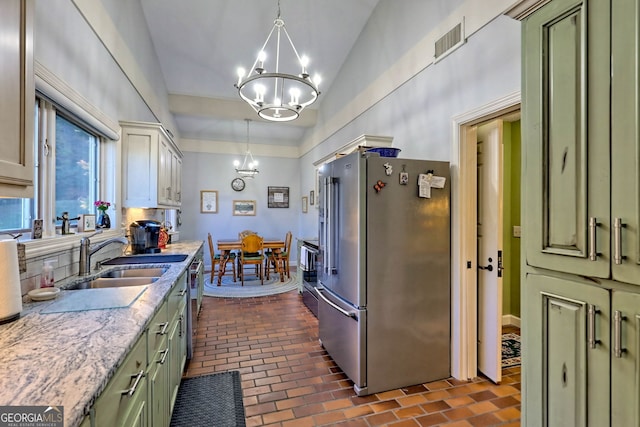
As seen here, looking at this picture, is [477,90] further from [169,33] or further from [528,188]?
[169,33]

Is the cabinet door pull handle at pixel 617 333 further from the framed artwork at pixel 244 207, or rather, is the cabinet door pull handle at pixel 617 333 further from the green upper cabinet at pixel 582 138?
the framed artwork at pixel 244 207

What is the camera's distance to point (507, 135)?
11.6 ft

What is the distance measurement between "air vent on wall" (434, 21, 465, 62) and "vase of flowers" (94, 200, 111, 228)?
3.21m

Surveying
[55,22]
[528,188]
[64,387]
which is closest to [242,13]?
[55,22]

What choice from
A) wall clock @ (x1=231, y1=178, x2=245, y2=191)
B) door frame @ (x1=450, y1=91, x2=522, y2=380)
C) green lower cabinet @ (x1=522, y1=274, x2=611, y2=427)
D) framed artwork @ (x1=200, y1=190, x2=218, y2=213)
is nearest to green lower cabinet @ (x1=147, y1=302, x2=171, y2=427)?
green lower cabinet @ (x1=522, y1=274, x2=611, y2=427)

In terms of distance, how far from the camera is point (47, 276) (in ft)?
5.42

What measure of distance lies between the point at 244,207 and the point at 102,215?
457 cm

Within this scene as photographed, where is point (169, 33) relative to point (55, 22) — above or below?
above

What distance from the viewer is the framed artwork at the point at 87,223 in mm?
2318

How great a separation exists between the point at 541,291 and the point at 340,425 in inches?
58.3

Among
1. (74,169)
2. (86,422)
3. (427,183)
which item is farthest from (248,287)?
(86,422)

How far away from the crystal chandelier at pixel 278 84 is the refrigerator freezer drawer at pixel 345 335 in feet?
6.50

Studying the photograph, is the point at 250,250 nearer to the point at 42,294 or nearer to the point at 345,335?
the point at 345,335

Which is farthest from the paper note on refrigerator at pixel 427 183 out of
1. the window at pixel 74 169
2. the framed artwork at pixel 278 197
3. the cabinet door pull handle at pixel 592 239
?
the framed artwork at pixel 278 197
